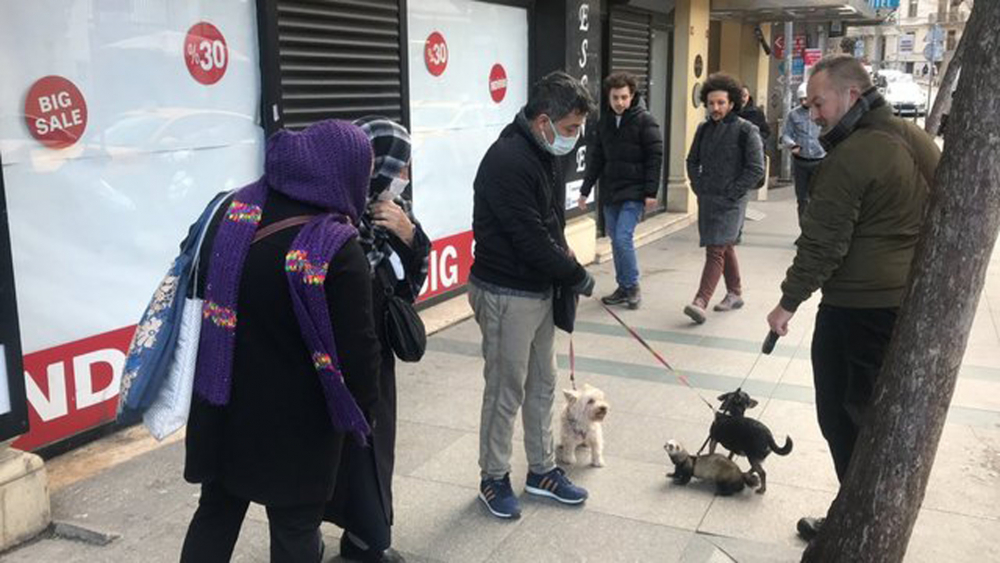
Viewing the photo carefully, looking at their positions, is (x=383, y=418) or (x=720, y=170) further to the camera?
(x=720, y=170)

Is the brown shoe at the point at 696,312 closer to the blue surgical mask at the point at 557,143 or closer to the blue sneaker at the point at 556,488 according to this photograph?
the blue sneaker at the point at 556,488

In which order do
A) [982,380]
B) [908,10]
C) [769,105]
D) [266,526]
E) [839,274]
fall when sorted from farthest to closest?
[908,10]
[769,105]
[982,380]
[266,526]
[839,274]

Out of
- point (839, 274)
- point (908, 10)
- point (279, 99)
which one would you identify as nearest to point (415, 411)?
point (279, 99)

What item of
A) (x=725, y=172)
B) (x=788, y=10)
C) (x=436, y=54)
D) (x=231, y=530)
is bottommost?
(x=231, y=530)

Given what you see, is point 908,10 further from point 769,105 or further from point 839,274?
point 839,274

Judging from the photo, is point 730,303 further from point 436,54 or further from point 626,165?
point 436,54

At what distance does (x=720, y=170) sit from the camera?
6.70 meters

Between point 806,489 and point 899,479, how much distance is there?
1.26 m

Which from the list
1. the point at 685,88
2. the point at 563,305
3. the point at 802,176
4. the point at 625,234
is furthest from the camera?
the point at 685,88

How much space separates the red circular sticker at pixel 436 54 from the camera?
680cm

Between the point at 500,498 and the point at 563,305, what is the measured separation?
32.9 inches

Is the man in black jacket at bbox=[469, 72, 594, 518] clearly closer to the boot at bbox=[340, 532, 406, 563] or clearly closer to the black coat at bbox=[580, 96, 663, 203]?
the boot at bbox=[340, 532, 406, 563]

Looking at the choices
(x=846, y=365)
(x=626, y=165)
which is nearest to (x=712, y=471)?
(x=846, y=365)

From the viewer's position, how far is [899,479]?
2756 mm
